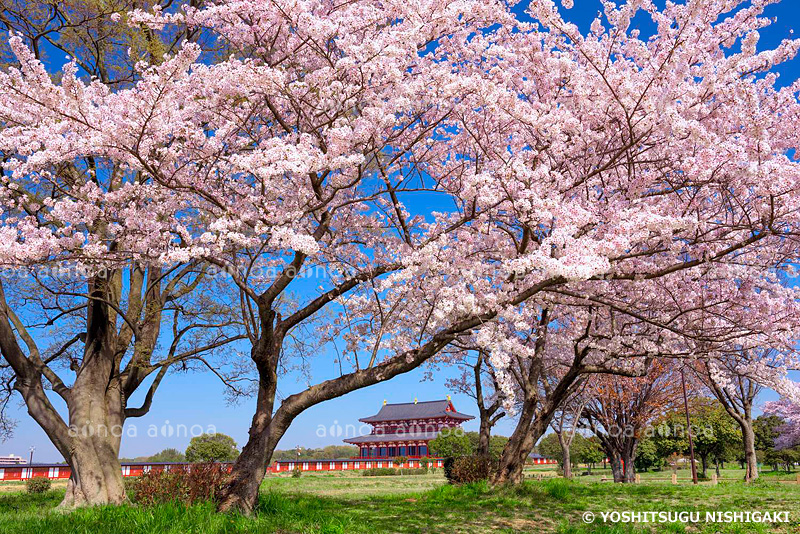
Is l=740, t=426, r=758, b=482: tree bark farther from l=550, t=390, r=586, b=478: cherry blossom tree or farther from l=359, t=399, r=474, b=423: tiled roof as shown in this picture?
l=359, t=399, r=474, b=423: tiled roof

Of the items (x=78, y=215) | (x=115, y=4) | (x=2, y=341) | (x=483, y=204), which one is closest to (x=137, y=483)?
(x=78, y=215)

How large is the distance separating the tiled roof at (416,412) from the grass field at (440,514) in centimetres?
4431

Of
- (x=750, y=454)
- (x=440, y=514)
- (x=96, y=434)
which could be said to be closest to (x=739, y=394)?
(x=750, y=454)

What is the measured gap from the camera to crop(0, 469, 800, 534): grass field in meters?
7.42

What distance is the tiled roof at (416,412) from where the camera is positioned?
58188 millimetres

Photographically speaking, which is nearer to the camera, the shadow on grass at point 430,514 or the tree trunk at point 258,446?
the shadow on grass at point 430,514

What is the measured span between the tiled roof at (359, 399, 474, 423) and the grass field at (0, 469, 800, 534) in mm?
44314

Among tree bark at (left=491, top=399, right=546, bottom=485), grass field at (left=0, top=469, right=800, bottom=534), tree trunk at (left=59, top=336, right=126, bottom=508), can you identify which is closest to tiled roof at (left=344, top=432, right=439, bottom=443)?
grass field at (left=0, top=469, right=800, bottom=534)

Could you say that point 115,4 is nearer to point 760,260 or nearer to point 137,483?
point 137,483

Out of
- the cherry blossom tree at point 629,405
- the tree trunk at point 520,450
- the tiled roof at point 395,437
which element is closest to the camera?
the tree trunk at point 520,450

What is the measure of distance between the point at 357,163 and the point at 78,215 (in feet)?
16.5

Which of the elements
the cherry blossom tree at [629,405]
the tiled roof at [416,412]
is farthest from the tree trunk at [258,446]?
the tiled roof at [416,412]

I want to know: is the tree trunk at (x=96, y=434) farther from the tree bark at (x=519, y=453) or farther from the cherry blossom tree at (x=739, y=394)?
the cherry blossom tree at (x=739, y=394)

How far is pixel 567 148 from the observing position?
9109 millimetres
